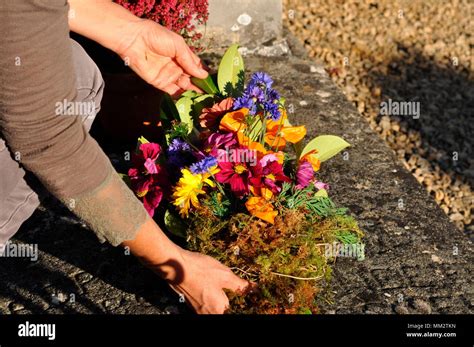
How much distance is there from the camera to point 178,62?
10.3 feet

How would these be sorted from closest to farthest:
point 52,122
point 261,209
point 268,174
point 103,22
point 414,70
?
1. point 52,122
2. point 261,209
3. point 268,174
4. point 103,22
5. point 414,70

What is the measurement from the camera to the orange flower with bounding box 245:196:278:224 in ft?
8.62

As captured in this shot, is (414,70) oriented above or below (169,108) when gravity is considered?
below

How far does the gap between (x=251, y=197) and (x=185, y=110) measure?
0.67 m

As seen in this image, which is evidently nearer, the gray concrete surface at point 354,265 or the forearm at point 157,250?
the forearm at point 157,250

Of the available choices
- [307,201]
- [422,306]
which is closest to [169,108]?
[307,201]

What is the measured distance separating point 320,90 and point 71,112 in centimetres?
237

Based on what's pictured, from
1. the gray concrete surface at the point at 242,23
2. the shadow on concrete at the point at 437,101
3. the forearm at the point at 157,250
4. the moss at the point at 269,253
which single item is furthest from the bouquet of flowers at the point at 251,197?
the shadow on concrete at the point at 437,101

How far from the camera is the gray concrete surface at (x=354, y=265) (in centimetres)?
278

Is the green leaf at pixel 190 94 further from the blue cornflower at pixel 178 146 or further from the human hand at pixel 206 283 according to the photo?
the human hand at pixel 206 283

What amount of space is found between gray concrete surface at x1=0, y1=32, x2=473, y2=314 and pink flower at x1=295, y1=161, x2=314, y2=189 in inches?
15.7

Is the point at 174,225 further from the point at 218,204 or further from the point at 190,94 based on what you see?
the point at 190,94

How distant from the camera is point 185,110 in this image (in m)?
3.16

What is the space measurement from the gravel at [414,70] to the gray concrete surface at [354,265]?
932mm
